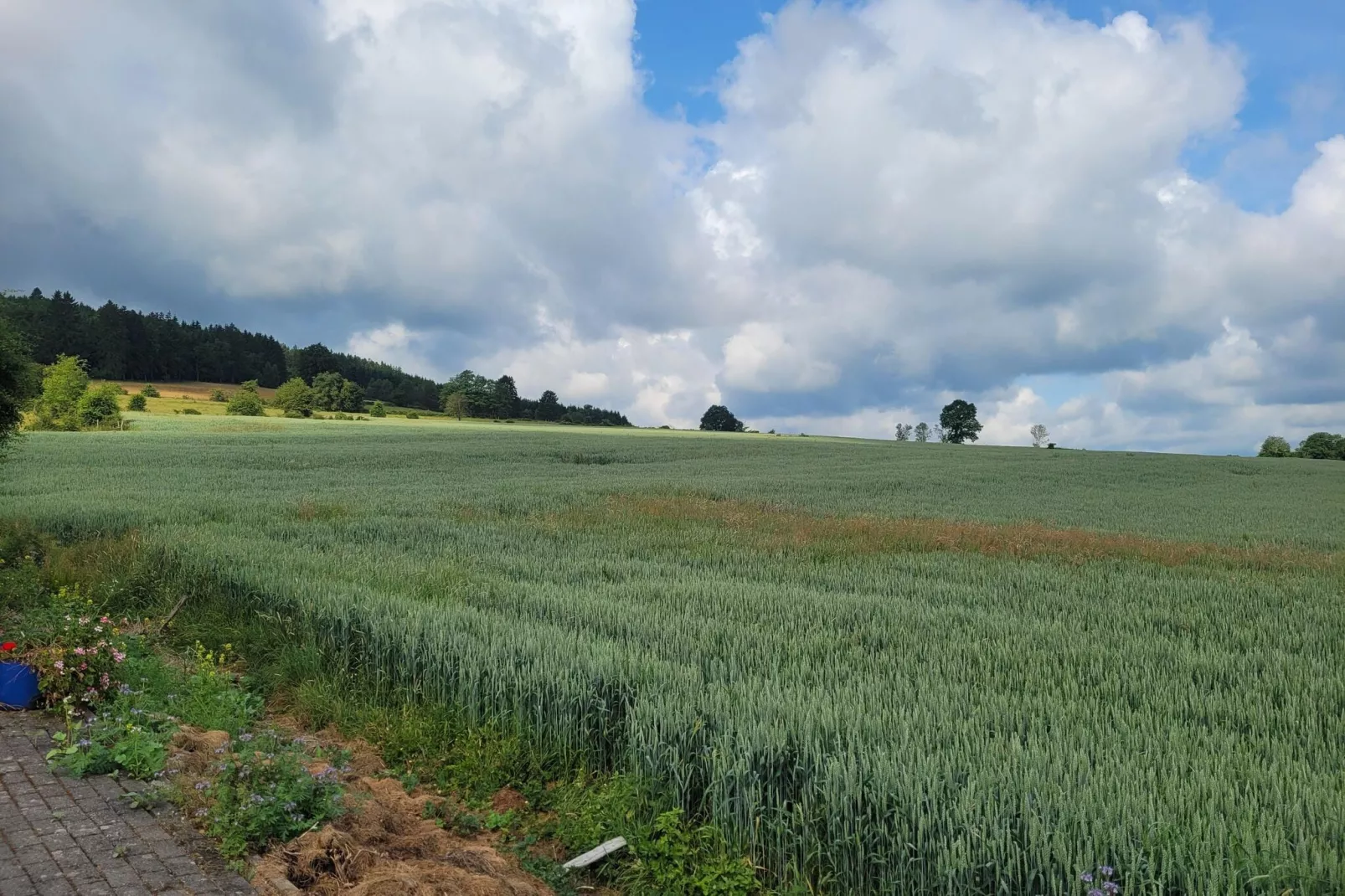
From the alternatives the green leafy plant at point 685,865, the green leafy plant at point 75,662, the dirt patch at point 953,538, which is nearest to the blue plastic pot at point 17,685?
the green leafy plant at point 75,662

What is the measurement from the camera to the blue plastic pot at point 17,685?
7480mm

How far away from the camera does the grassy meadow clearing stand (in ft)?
14.1

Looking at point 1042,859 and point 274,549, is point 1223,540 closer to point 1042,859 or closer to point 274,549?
point 1042,859

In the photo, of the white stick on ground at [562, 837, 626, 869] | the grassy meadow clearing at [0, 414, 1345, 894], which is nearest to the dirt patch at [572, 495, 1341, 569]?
the grassy meadow clearing at [0, 414, 1345, 894]

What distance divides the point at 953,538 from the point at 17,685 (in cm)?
1662

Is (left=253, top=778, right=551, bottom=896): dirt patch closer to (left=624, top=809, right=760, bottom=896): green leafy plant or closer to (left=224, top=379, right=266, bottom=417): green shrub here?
(left=624, top=809, right=760, bottom=896): green leafy plant

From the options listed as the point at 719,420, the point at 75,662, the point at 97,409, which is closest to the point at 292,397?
the point at 97,409

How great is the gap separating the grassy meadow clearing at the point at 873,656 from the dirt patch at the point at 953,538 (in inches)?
5.6

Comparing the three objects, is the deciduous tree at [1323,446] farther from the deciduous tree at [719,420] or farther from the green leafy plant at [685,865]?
the green leafy plant at [685,865]

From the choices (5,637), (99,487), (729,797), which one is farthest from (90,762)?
(99,487)

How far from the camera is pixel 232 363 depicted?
127625 mm

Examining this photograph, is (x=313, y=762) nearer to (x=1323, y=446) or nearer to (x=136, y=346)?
(x=136, y=346)

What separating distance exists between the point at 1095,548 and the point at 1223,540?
5.86m

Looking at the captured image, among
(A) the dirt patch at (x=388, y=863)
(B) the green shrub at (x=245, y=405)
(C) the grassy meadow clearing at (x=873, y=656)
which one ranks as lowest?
(A) the dirt patch at (x=388, y=863)
